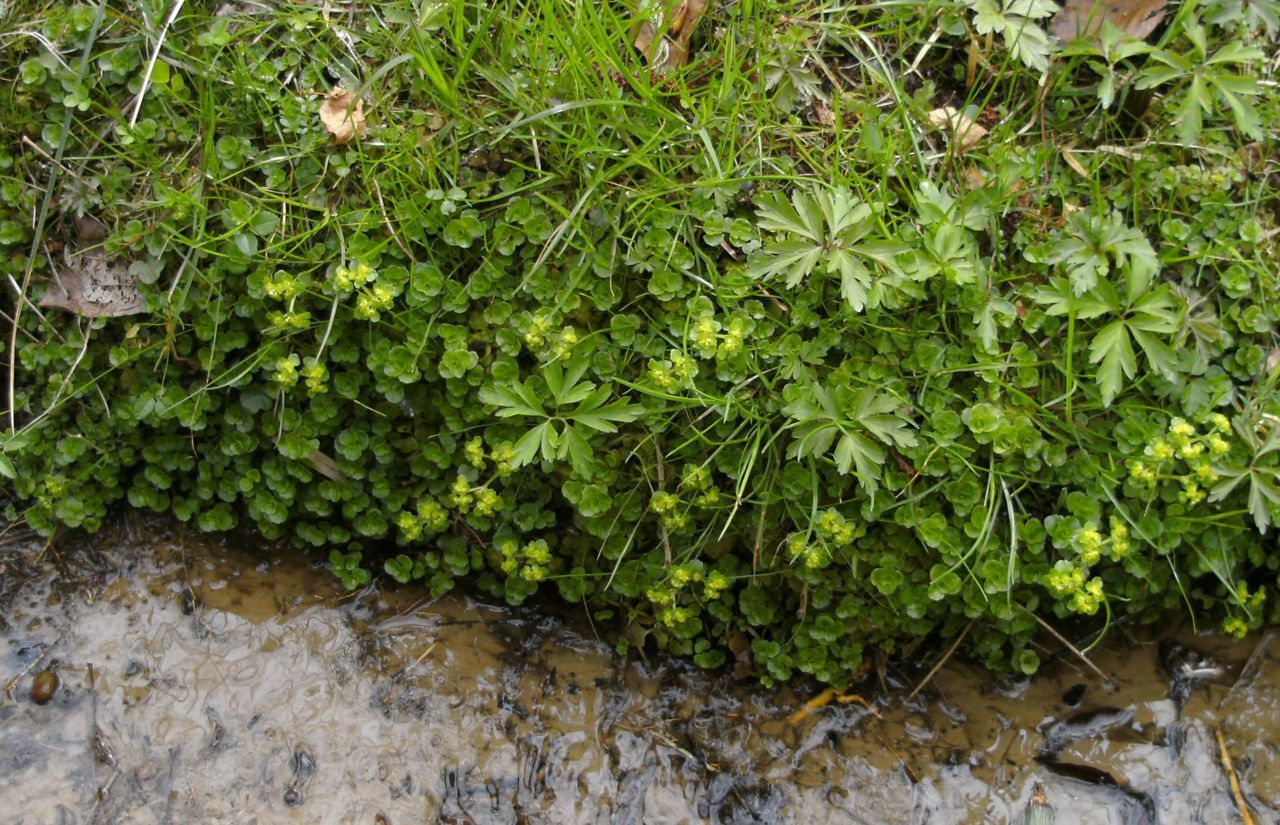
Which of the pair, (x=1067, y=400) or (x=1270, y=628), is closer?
(x=1067, y=400)

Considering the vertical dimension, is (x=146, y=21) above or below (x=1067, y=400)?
above

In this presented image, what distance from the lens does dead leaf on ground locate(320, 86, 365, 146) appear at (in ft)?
10.2

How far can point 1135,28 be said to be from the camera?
3387 millimetres

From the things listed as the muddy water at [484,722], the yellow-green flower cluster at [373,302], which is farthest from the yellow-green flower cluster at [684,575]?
the yellow-green flower cluster at [373,302]

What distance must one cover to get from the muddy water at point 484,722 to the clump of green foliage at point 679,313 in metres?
0.15

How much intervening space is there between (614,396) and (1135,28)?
6.62ft

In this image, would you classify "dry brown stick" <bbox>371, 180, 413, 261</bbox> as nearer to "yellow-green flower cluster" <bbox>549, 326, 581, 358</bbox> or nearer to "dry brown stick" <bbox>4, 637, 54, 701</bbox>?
"yellow-green flower cluster" <bbox>549, 326, 581, 358</bbox>

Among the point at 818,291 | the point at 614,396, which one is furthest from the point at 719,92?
the point at 614,396

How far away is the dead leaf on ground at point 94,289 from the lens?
10.4 ft

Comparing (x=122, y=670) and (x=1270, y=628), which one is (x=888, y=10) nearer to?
(x=1270, y=628)

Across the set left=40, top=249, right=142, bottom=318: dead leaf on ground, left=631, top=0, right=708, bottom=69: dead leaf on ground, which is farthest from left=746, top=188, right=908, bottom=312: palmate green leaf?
left=40, top=249, right=142, bottom=318: dead leaf on ground

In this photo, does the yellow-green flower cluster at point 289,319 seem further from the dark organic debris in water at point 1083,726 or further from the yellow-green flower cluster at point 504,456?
the dark organic debris in water at point 1083,726

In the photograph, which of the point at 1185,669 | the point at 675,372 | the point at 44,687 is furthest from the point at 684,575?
the point at 44,687

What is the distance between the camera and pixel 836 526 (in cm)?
290
